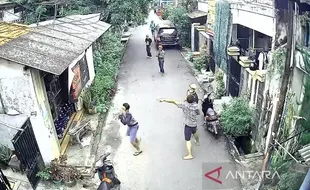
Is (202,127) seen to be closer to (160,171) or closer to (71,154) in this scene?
(160,171)

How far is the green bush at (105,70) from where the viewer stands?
11.9 metres

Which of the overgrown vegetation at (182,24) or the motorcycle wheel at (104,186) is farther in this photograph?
the overgrown vegetation at (182,24)

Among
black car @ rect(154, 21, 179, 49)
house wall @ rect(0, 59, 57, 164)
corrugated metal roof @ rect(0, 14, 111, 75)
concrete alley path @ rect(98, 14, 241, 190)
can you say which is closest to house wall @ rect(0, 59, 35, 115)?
house wall @ rect(0, 59, 57, 164)

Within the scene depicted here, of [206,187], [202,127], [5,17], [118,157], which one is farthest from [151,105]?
[5,17]

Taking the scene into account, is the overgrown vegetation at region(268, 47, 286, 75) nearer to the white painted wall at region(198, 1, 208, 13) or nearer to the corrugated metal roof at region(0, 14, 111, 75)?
the corrugated metal roof at region(0, 14, 111, 75)

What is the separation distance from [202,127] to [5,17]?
12124mm

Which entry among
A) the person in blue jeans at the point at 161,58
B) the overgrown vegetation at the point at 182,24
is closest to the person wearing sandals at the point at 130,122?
the person in blue jeans at the point at 161,58

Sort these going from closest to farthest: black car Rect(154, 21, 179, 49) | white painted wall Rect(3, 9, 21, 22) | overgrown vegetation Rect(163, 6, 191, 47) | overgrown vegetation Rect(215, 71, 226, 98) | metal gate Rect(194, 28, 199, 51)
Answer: overgrown vegetation Rect(215, 71, 226, 98) → white painted wall Rect(3, 9, 21, 22) → metal gate Rect(194, 28, 199, 51) → overgrown vegetation Rect(163, 6, 191, 47) → black car Rect(154, 21, 179, 49)

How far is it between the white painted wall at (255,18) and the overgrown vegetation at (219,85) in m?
2.28

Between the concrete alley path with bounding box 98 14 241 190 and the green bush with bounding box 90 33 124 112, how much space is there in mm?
447

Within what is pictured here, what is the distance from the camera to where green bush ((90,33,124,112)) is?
11.9m

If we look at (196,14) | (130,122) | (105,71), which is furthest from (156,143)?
(196,14)

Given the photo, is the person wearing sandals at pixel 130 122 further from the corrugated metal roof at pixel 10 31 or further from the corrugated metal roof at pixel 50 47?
the corrugated metal roof at pixel 10 31

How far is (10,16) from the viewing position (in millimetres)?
16688
